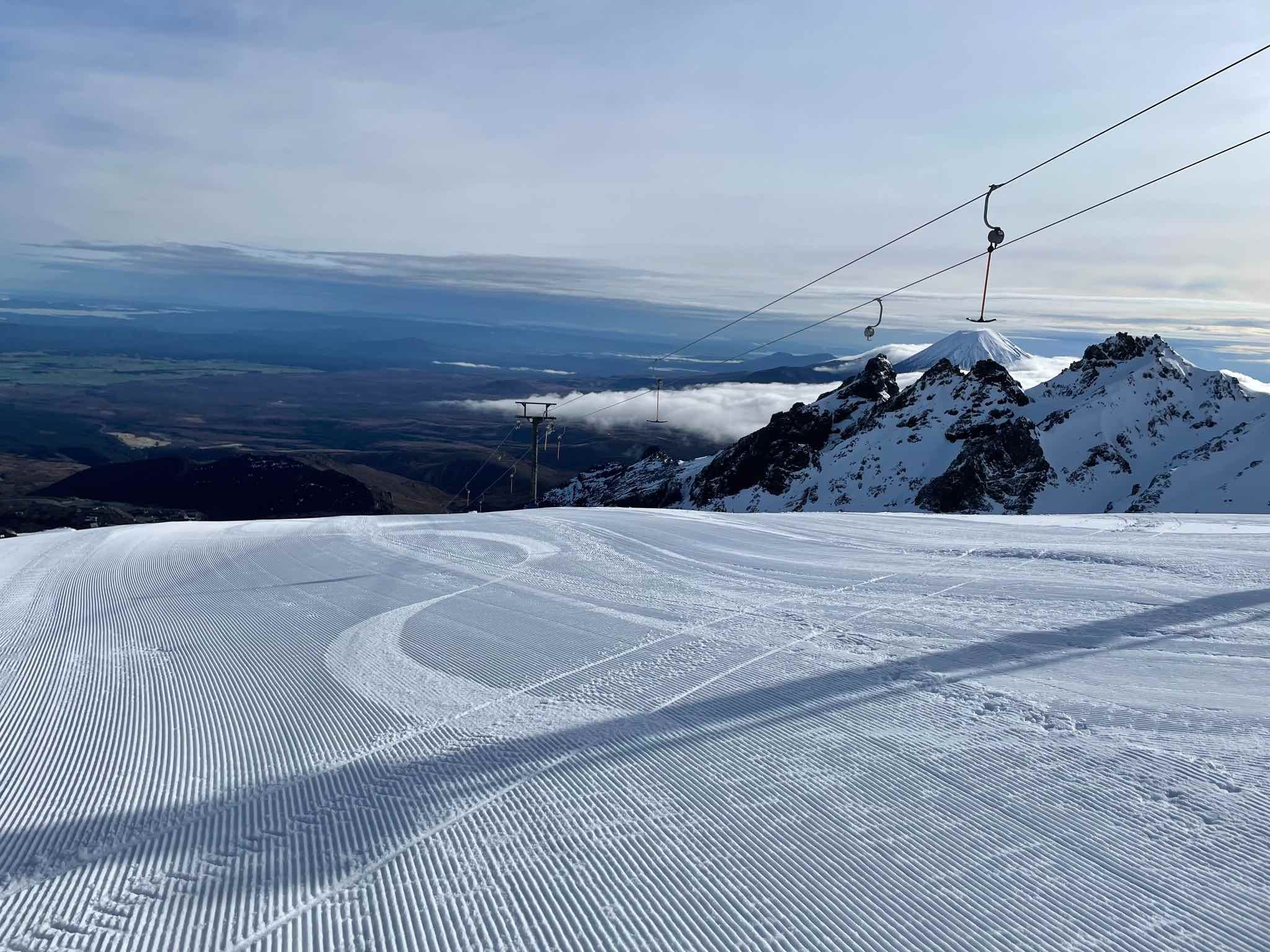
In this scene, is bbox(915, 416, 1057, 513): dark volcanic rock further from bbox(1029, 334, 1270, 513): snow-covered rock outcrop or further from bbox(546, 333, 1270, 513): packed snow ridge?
bbox(1029, 334, 1270, 513): snow-covered rock outcrop

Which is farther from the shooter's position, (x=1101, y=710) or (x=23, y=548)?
(x=23, y=548)

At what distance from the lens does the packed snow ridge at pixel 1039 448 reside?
8388cm

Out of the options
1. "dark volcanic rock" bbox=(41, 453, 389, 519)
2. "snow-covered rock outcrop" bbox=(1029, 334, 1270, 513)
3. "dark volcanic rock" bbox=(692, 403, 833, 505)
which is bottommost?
"dark volcanic rock" bbox=(41, 453, 389, 519)

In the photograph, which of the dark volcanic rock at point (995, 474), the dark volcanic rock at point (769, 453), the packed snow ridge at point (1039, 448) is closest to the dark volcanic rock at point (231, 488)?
the dark volcanic rock at point (769, 453)

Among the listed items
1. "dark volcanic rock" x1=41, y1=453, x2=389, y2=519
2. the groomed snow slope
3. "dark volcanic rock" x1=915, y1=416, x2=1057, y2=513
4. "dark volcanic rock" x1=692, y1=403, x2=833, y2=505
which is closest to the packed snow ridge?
"dark volcanic rock" x1=915, y1=416, x2=1057, y2=513

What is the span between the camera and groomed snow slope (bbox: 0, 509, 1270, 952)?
349cm

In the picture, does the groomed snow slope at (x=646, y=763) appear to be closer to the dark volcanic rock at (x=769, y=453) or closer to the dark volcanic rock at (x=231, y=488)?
the dark volcanic rock at (x=769, y=453)

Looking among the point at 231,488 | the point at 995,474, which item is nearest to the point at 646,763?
the point at 995,474

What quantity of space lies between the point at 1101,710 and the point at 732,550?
6624 millimetres

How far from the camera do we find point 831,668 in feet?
21.6

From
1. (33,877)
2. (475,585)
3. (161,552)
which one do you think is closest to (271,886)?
(33,877)

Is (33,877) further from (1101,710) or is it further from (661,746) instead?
(1101,710)

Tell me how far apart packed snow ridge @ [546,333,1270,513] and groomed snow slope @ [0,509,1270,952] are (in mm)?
70623

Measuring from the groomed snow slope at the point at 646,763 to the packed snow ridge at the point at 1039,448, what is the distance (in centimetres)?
7062
